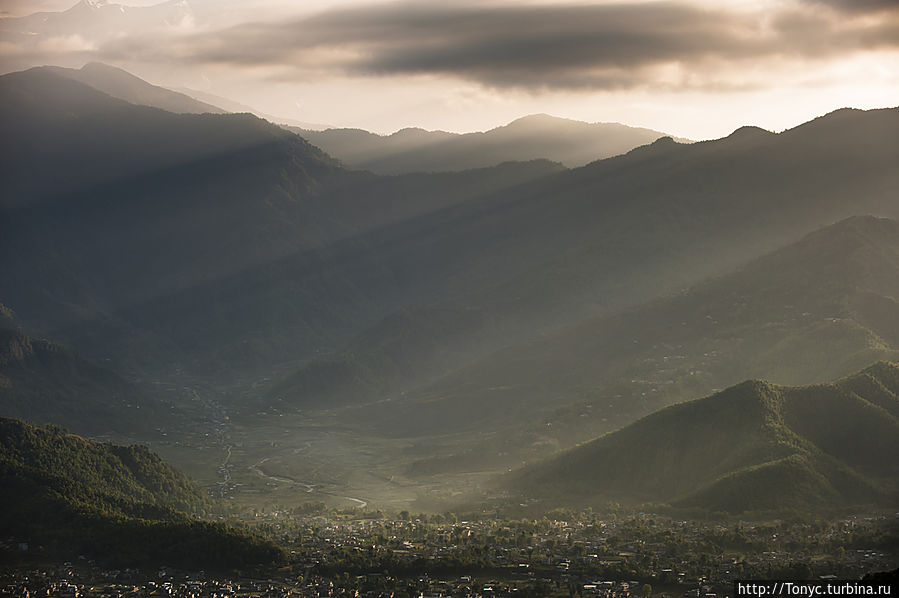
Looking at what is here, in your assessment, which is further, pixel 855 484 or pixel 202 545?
pixel 855 484

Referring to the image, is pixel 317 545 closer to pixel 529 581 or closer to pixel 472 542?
pixel 472 542

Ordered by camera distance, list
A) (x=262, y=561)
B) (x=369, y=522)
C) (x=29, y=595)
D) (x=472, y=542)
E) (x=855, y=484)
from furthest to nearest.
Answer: (x=369, y=522) < (x=855, y=484) < (x=472, y=542) < (x=262, y=561) < (x=29, y=595)

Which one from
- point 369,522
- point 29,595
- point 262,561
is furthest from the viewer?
point 369,522

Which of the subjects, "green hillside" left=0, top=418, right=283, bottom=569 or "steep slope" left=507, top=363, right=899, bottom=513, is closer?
"green hillside" left=0, top=418, right=283, bottom=569

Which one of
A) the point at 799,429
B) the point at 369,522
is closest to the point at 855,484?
the point at 799,429

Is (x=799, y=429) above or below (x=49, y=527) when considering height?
above

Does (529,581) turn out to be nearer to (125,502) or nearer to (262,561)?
(262,561)

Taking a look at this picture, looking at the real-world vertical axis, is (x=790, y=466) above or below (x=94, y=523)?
above

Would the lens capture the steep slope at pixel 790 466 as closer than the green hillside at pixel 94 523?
No

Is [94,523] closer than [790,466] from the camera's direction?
Yes

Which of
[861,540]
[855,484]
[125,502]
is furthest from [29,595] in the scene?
[855,484]
